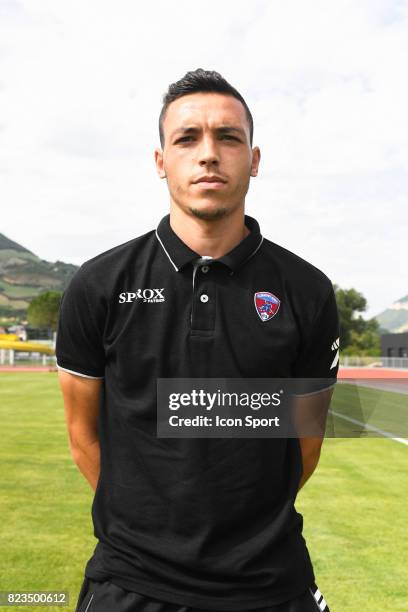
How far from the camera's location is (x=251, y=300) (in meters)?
2.31

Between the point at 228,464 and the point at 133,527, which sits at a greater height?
the point at 228,464

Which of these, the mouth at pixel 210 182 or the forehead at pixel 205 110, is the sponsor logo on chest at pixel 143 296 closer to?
the mouth at pixel 210 182

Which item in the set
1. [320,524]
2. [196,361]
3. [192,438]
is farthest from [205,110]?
[320,524]

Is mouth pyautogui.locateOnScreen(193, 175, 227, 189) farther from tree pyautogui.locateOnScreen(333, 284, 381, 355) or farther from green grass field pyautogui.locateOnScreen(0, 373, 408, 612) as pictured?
tree pyautogui.locateOnScreen(333, 284, 381, 355)

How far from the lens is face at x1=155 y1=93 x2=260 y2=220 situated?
2.31 m

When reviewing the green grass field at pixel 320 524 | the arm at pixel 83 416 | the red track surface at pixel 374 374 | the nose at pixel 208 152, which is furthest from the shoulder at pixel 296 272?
the red track surface at pixel 374 374

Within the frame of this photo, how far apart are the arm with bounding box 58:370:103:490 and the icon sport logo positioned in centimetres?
65

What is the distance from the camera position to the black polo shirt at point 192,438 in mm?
2154

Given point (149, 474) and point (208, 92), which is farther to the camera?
point (208, 92)

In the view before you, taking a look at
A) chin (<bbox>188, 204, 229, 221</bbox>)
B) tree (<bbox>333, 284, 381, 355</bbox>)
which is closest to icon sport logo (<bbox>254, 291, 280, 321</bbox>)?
chin (<bbox>188, 204, 229, 221</bbox>)

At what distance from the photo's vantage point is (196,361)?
2238 mm

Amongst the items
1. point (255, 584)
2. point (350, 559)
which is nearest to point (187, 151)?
point (255, 584)

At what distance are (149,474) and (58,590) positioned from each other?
134 inches

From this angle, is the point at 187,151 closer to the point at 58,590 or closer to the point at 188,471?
the point at 188,471
